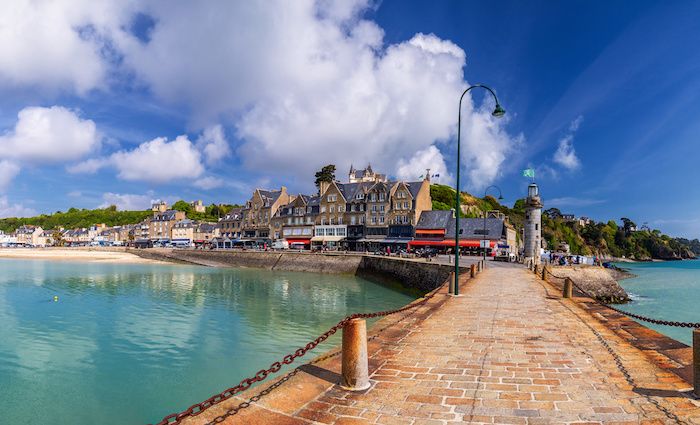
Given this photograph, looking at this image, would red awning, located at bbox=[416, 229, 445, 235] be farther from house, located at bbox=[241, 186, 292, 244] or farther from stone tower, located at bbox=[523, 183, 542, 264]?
house, located at bbox=[241, 186, 292, 244]

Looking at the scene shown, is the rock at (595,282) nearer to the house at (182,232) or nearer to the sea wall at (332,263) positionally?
the sea wall at (332,263)

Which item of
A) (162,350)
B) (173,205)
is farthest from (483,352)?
(173,205)

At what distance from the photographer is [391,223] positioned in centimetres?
5809

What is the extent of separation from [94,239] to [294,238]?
93.9 metres

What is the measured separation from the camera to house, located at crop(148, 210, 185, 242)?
105m

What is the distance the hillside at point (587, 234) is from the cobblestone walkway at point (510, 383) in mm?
77007

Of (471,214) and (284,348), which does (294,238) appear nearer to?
(471,214)

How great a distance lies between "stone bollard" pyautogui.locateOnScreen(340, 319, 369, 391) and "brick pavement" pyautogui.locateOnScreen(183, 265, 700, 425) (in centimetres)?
13

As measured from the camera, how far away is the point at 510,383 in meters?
5.20

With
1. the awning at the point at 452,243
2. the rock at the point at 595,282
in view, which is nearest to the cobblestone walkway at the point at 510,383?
the rock at the point at 595,282

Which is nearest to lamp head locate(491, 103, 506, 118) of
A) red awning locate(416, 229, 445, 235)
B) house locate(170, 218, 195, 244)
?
red awning locate(416, 229, 445, 235)

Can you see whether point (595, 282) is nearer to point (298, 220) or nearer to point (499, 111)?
point (499, 111)

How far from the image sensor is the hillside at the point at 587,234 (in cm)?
9450

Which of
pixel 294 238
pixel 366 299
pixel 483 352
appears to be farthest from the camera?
pixel 294 238
